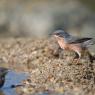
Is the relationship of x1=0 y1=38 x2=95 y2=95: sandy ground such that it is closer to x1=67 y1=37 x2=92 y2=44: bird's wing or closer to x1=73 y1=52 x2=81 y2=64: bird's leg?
x1=73 y1=52 x2=81 y2=64: bird's leg

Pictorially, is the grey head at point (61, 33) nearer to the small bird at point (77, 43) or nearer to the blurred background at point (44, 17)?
the small bird at point (77, 43)

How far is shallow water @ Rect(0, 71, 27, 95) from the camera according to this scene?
43.3ft

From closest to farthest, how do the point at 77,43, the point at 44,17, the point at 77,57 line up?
1. the point at 77,43
2. the point at 77,57
3. the point at 44,17

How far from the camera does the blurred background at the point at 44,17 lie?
28706mm

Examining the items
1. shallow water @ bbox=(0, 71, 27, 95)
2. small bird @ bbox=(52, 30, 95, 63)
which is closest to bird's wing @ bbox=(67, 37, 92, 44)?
small bird @ bbox=(52, 30, 95, 63)

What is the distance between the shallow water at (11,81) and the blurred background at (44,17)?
12.5 meters

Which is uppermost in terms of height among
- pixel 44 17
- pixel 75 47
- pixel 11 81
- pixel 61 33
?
pixel 44 17

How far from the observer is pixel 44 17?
1162 inches

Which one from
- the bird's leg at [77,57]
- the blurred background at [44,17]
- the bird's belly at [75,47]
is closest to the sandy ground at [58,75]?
the bird's leg at [77,57]

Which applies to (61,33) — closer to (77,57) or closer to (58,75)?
(77,57)

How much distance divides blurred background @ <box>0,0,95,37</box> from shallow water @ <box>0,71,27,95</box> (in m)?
12.5

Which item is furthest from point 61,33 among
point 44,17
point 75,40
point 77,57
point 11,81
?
point 44,17

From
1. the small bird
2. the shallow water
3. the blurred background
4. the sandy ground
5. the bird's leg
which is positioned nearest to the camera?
the sandy ground

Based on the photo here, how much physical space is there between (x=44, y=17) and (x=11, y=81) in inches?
607
